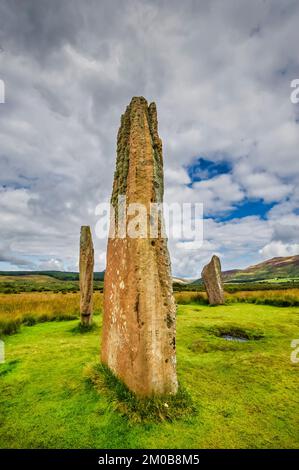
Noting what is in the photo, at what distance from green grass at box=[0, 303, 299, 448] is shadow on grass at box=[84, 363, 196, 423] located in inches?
0.8

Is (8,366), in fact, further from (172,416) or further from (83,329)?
(83,329)

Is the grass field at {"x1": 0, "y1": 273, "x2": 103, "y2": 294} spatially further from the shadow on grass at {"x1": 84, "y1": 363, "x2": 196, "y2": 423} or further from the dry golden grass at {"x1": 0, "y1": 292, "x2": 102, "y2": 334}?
the shadow on grass at {"x1": 84, "y1": 363, "x2": 196, "y2": 423}

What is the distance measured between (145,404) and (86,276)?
658cm

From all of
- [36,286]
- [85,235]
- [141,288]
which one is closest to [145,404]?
[141,288]

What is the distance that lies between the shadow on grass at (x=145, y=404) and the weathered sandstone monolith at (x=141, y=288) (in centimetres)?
10

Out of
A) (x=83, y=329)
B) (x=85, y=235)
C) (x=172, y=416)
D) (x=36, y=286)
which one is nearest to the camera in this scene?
(x=172, y=416)

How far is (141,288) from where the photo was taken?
164 inches

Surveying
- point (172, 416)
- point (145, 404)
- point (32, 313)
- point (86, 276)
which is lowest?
point (172, 416)

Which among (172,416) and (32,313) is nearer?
(172,416)

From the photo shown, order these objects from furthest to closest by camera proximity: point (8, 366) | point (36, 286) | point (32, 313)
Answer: point (36, 286)
point (32, 313)
point (8, 366)

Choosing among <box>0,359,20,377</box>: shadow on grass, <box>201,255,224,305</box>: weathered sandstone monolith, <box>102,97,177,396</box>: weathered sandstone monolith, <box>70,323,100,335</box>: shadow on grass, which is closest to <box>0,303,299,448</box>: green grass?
<box>0,359,20,377</box>: shadow on grass

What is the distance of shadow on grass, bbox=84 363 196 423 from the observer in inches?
146

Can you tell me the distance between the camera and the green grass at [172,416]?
3367 mm
